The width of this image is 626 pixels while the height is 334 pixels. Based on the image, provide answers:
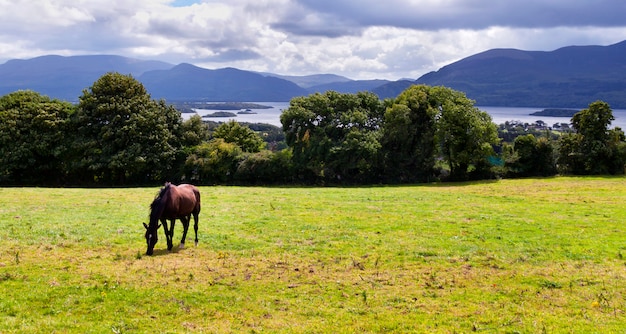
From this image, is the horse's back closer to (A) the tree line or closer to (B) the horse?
(B) the horse

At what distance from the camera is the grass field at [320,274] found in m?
9.30

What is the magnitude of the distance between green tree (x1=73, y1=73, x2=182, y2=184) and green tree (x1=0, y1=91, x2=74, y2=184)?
232cm

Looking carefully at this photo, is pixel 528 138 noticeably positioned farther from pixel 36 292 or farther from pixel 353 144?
pixel 36 292

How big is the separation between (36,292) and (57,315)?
1.70 metres

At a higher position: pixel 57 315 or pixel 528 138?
pixel 528 138

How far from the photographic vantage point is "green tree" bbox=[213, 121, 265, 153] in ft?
192

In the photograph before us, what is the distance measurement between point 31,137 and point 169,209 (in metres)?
42.8

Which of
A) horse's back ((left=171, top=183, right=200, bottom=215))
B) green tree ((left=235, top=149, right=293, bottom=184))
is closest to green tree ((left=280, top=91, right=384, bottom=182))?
green tree ((left=235, top=149, right=293, bottom=184))

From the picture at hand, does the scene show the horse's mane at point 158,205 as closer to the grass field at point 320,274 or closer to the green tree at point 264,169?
the grass field at point 320,274

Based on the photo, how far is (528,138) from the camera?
5109 cm

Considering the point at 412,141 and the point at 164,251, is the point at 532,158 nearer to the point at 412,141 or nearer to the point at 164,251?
the point at 412,141

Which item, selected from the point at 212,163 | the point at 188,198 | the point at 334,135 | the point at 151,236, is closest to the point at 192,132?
the point at 212,163

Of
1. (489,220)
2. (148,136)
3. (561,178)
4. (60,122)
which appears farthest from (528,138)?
(60,122)

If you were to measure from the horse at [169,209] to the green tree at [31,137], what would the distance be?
128 feet
